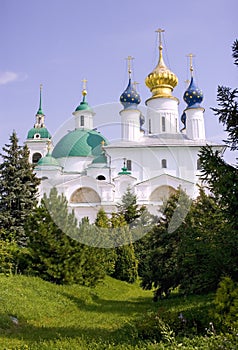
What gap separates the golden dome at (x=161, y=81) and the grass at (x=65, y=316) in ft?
83.3

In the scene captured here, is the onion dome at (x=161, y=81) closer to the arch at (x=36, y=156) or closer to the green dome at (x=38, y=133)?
the green dome at (x=38, y=133)

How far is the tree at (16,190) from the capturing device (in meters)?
17.4

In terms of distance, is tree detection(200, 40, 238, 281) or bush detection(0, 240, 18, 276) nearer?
tree detection(200, 40, 238, 281)

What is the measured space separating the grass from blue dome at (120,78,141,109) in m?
22.9

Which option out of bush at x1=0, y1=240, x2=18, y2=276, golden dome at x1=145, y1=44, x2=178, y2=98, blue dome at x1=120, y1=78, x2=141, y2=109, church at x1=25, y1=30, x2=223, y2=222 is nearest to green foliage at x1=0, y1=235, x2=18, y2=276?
bush at x1=0, y1=240, x2=18, y2=276

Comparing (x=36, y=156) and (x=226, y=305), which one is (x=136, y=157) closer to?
(x=36, y=156)

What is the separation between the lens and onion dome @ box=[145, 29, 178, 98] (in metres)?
35.6

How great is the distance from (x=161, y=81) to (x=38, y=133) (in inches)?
639

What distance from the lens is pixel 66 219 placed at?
1220cm

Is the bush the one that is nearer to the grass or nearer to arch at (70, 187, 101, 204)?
the grass

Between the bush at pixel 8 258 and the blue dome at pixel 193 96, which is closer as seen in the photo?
the bush at pixel 8 258

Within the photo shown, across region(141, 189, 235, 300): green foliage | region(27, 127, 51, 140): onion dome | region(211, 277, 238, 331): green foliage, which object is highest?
region(27, 127, 51, 140): onion dome

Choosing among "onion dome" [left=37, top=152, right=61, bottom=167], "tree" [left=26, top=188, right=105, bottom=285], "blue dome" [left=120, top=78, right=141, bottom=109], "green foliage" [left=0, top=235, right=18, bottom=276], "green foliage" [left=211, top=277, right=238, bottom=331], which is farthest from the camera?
"blue dome" [left=120, top=78, right=141, bottom=109]

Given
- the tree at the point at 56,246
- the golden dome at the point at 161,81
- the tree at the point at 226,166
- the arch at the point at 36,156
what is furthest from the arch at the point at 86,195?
the tree at the point at 226,166
